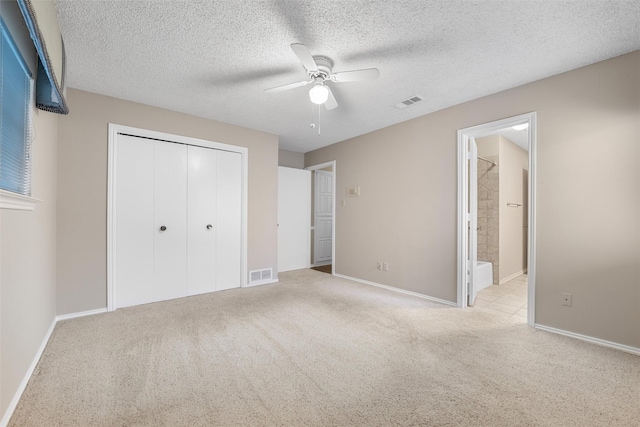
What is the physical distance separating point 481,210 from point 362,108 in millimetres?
2726

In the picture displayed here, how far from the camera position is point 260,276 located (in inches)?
163

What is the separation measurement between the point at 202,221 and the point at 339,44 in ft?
8.85

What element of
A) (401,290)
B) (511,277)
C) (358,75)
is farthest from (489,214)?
(358,75)

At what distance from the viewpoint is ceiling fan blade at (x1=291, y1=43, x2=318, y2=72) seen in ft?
5.74

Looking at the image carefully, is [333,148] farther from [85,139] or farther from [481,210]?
[85,139]

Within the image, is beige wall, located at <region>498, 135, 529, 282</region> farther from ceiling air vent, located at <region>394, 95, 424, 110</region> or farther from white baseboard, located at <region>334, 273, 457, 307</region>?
ceiling air vent, located at <region>394, 95, 424, 110</region>

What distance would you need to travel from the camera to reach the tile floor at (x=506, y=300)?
300cm

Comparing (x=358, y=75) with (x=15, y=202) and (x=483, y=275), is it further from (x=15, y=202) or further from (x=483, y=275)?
(x=483, y=275)

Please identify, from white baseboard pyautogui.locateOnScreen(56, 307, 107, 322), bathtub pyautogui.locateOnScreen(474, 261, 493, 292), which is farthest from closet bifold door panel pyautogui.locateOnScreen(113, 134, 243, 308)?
bathtub pyautogui.locateOnScreen(474, 261, 493, 292)

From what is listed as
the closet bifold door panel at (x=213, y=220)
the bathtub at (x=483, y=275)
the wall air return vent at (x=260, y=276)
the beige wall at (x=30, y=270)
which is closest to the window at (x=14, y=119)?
the beige wall at (x=30, y=270)

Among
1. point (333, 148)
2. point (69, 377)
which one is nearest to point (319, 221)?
point (333, 148)

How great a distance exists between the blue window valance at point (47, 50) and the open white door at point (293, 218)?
3295mm

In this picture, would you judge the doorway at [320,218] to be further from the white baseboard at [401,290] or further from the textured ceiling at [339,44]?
the textured ceiling at [339,44]

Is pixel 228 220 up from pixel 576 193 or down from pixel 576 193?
down
